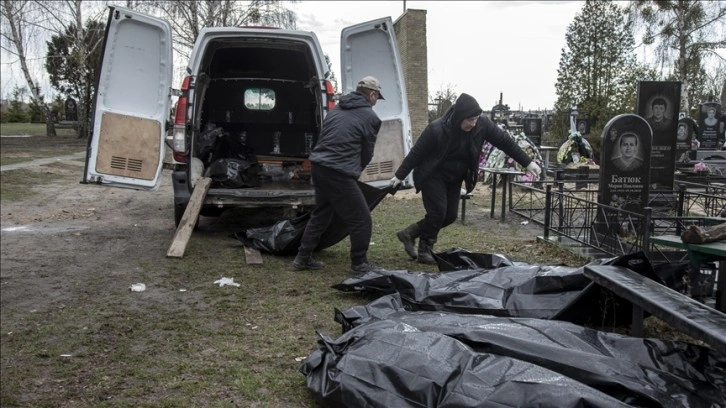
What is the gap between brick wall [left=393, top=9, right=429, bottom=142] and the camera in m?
19.8

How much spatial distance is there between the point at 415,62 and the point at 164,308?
16.1 metres

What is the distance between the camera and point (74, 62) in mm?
32531

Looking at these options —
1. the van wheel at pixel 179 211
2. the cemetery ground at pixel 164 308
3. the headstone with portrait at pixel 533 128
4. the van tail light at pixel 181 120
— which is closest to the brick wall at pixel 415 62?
the headstone with portrait at pixel 533 128

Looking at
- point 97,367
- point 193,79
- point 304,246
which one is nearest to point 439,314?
point 97,367

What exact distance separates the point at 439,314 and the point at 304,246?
9.63ft

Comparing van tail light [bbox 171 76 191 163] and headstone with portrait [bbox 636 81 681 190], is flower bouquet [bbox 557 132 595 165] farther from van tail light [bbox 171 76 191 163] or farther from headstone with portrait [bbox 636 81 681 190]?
van tail light [bbox 171 76 191 163]

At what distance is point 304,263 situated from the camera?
6711 millimetres

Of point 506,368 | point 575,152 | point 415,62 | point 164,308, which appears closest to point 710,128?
point 575,152

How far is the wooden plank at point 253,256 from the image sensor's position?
6.98m

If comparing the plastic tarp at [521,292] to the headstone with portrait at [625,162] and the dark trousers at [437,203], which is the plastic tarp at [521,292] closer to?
the dark trousers at [437,203]

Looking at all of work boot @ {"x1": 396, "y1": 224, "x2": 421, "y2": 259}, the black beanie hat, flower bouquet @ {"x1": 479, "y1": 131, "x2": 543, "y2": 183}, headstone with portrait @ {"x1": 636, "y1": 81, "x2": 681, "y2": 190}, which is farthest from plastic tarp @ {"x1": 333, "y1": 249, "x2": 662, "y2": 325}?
flower bouquet @ {"x1": 479, "y1": 131, "x2": 543, "y2": 183}

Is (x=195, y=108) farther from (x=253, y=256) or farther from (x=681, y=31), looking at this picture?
(x=681, y=31)

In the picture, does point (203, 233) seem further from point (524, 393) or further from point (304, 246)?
point (524, 393)

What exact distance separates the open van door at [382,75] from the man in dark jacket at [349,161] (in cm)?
145
